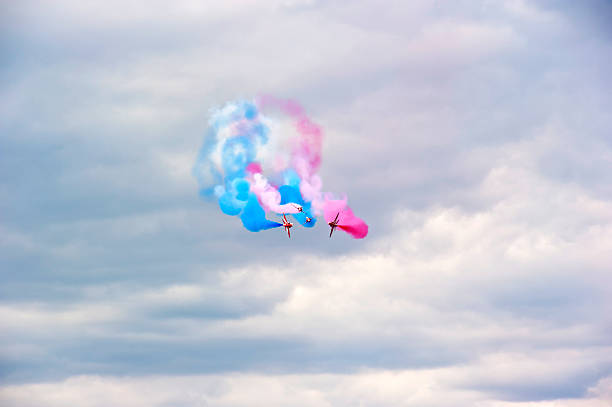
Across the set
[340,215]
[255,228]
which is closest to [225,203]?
[255,228]

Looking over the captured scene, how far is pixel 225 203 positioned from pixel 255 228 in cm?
536

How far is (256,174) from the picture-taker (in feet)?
488

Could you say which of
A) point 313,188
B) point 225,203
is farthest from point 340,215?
point 225,203

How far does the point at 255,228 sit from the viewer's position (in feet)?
494

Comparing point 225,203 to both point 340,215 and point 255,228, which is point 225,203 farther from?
point 340,215

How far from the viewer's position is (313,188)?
150625mm

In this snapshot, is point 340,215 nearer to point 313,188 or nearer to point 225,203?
point 313,188

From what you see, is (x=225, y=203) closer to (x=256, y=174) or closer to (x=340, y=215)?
(x=256, y=174)

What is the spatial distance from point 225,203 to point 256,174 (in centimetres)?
549

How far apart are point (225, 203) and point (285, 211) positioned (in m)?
7.98

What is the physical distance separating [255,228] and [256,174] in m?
7.25

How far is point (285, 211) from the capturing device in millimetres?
150375

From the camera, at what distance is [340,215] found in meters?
154
